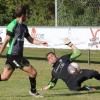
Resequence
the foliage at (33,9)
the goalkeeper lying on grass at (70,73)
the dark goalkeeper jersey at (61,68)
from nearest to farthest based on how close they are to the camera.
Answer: the goalkeeper lying on grass at (70,73) → the dark goalkeeper jersey at (61,68) → the foliage at (33,9)

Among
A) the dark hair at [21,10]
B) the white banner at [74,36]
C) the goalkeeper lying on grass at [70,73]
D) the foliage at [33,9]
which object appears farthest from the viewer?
the foliage at [33,9]

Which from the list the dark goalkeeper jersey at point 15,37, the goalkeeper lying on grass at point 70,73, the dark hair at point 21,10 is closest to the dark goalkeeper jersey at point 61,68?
the goalkeeper lying on grass at point 70,73

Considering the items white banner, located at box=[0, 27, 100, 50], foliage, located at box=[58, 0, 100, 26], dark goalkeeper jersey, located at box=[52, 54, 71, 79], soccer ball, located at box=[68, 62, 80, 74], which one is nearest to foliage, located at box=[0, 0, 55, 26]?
Answer: foliage, located at box=[58, 0, 100, 26]

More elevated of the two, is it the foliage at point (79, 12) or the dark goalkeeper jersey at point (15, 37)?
the dark goalkeeper jersey at point (15, 37)

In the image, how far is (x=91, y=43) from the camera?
21.1m

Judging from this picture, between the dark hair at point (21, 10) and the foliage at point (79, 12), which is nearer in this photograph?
the dark hair at point (21, 10)

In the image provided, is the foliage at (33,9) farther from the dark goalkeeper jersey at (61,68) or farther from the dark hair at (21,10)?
the dark hair at (21,10)

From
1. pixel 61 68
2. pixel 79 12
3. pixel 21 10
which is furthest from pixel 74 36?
pixel 21 10

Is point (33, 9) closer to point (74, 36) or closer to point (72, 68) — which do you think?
Result: point (74, 36)

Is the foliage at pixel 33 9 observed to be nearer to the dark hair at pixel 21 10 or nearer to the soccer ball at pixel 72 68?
the soccer ball at pixel 72 68

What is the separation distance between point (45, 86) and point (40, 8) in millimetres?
34970

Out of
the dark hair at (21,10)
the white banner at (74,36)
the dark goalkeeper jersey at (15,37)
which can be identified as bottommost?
the white banner at (74,36)

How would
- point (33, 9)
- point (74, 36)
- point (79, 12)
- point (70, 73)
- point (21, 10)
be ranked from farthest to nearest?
point (33, 9) < point (79, 12) < point (74, 36) < point (70, 73) < point (21, 10)

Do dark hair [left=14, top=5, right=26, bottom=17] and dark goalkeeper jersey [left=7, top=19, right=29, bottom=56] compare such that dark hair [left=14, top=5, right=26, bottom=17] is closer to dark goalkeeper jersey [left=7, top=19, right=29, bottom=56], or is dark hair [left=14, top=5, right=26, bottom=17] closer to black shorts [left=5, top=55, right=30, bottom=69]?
dark goalkeeper jersey [left=7, top=19, right=29, bottom=56]
